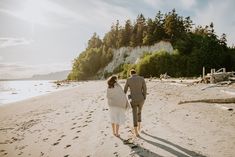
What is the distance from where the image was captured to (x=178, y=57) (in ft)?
255

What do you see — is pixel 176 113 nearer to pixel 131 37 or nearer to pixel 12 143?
pixel 12 143

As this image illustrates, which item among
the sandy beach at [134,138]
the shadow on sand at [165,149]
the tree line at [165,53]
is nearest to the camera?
the shadow on sand at [165,149]

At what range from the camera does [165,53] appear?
254 feet

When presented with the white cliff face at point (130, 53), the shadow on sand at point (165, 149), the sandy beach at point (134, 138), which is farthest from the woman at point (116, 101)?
the white cliff face at point (130, 53)

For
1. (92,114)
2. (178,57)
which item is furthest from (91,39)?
(92,114)

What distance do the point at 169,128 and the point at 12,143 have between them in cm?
630

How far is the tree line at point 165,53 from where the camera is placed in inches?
2968

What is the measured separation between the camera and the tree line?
75.4m

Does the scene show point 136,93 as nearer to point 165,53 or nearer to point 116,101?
point 116,101

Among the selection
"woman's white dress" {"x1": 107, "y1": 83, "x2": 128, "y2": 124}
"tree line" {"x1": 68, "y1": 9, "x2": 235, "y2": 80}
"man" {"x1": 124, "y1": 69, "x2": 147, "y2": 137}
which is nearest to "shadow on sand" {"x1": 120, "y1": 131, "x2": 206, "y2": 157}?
"man" {"x1": 124, "y1": 69, "x2": 147, "y2": 137}

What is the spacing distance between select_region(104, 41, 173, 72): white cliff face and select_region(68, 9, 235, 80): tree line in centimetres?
157

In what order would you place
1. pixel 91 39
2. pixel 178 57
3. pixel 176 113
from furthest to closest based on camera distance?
pixel 91 39, pixel 178 57, pixel 176 113

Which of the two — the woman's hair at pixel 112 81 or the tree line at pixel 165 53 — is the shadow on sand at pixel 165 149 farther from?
the tree line at pixel 165 53

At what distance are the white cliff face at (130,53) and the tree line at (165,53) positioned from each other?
1.57 meters
